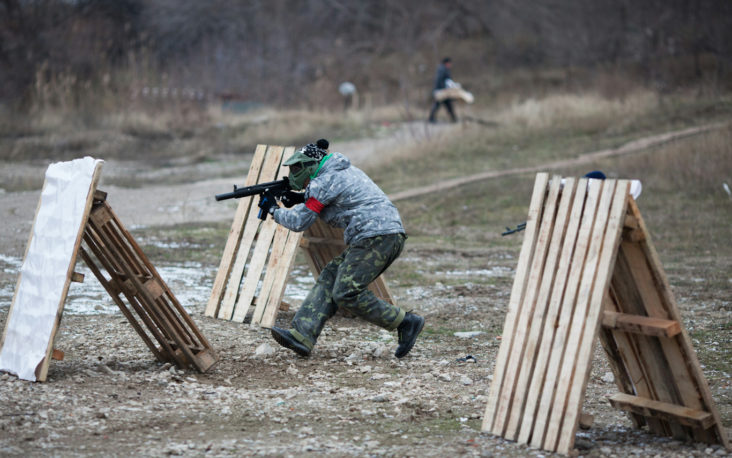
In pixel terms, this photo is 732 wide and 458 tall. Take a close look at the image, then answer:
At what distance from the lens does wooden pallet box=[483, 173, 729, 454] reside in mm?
4004

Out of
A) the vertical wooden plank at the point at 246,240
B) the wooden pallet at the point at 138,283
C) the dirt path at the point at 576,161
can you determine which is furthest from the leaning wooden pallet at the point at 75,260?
the dirt path at the point at 576,161

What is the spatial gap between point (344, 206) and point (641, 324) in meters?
2.45

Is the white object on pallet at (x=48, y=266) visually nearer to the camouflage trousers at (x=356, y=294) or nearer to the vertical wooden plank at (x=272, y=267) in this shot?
the camouflage trousers at (x=356, y=294)

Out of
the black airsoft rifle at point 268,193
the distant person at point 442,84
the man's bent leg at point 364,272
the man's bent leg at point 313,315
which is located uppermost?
the distant person at point 442,84

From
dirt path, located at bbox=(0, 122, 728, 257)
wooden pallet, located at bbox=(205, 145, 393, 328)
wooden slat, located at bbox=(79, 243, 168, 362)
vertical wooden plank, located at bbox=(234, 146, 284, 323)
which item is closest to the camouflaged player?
wooden slat, located at bbox=(79, 243, 168, 362)

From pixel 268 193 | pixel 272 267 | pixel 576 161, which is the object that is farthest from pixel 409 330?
pixel 576 161

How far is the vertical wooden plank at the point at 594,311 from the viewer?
3.94 metres

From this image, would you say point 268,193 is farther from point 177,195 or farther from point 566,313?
point 177,195

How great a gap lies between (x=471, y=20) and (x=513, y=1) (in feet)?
8.14

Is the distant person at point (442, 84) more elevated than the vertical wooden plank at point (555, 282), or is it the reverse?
the distant person at point (442, 84)

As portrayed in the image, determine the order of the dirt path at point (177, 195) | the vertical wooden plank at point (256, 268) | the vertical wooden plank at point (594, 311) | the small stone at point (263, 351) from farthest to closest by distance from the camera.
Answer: the dirt path at point (177, 195) → the vertical wooden plank at point (256, 268) → the small stone at point (263, 351) → the vertical wooden plank at point (594, 311)

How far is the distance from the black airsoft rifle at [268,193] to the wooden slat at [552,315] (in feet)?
8.47

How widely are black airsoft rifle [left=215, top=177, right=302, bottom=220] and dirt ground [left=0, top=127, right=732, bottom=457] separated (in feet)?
3.73

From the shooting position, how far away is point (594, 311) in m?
3.98
